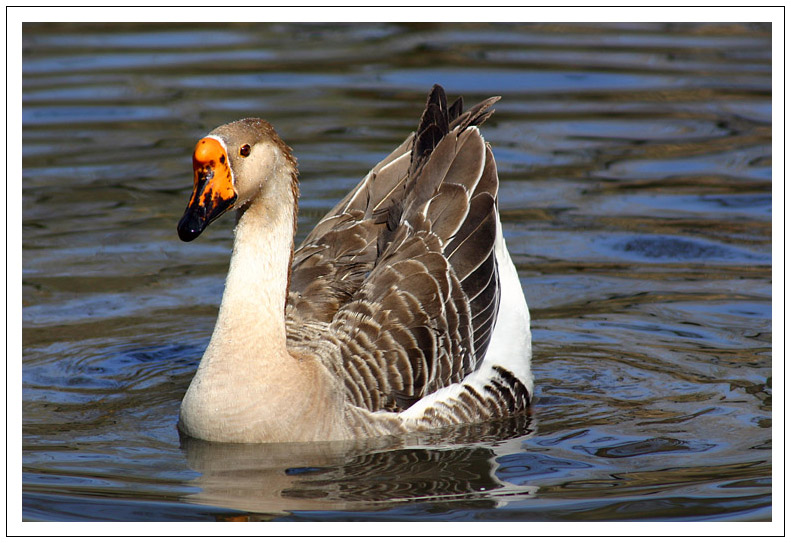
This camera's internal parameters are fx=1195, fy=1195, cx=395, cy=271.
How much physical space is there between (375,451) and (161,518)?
151 centimetres

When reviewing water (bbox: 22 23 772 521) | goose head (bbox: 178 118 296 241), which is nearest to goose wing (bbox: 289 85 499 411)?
water (bbox: 22 23 772 521)

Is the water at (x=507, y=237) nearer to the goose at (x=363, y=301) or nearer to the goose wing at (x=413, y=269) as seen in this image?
the goose at (x=363, y=301)

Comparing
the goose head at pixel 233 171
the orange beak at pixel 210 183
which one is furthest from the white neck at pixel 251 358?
the orange beak at pixel 210 183

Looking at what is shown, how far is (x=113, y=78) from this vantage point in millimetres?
16562

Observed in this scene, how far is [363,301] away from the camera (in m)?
7.76

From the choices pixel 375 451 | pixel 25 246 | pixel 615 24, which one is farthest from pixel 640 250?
pixel 615 24

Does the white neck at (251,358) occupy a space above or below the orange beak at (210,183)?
below

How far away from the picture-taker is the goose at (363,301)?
7.19m

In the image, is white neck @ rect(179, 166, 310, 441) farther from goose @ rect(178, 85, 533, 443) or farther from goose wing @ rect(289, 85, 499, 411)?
goose wing @ rect(289, 85, 499, 411)

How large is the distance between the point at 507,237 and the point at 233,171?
5070 mm

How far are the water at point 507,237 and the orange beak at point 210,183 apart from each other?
153 cm

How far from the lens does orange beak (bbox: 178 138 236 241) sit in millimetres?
6684

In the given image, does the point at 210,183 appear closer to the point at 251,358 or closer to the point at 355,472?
the point at 251,358

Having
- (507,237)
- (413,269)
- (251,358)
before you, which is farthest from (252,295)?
(507,237)
